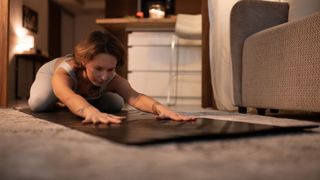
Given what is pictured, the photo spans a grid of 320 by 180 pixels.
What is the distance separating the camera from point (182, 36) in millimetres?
3354

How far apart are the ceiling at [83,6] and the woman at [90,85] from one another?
6505 millimetres

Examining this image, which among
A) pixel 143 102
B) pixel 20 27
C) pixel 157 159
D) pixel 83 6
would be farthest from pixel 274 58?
pixel 83 6

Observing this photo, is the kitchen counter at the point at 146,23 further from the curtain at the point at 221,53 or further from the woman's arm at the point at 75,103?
the woman's arm at the point at 75,103

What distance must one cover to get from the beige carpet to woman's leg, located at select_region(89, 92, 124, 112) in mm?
1094

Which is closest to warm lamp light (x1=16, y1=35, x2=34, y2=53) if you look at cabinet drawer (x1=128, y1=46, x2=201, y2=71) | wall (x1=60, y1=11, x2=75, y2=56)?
cabinet drawer (x1=128, y1=46, x2=201, y2=71)

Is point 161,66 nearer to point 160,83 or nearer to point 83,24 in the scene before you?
point 160,83

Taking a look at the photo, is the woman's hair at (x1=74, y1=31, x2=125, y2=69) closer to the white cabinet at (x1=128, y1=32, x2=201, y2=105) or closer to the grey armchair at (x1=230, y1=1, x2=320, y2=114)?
the grey armchair at (x1=230, y1=1, x2=320, y2=114)

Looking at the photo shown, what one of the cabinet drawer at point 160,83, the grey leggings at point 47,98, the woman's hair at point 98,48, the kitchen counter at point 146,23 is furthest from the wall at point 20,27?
the woman's hair at point 98,48

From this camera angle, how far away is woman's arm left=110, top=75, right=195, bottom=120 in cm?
138

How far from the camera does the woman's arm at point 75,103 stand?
1.20 metres

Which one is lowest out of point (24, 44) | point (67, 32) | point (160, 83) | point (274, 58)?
point (160, 83)

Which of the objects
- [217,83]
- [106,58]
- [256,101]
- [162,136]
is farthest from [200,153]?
[217,83]

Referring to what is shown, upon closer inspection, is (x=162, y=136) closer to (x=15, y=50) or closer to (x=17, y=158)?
(x=17, y=158)

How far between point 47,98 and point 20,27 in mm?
4067
